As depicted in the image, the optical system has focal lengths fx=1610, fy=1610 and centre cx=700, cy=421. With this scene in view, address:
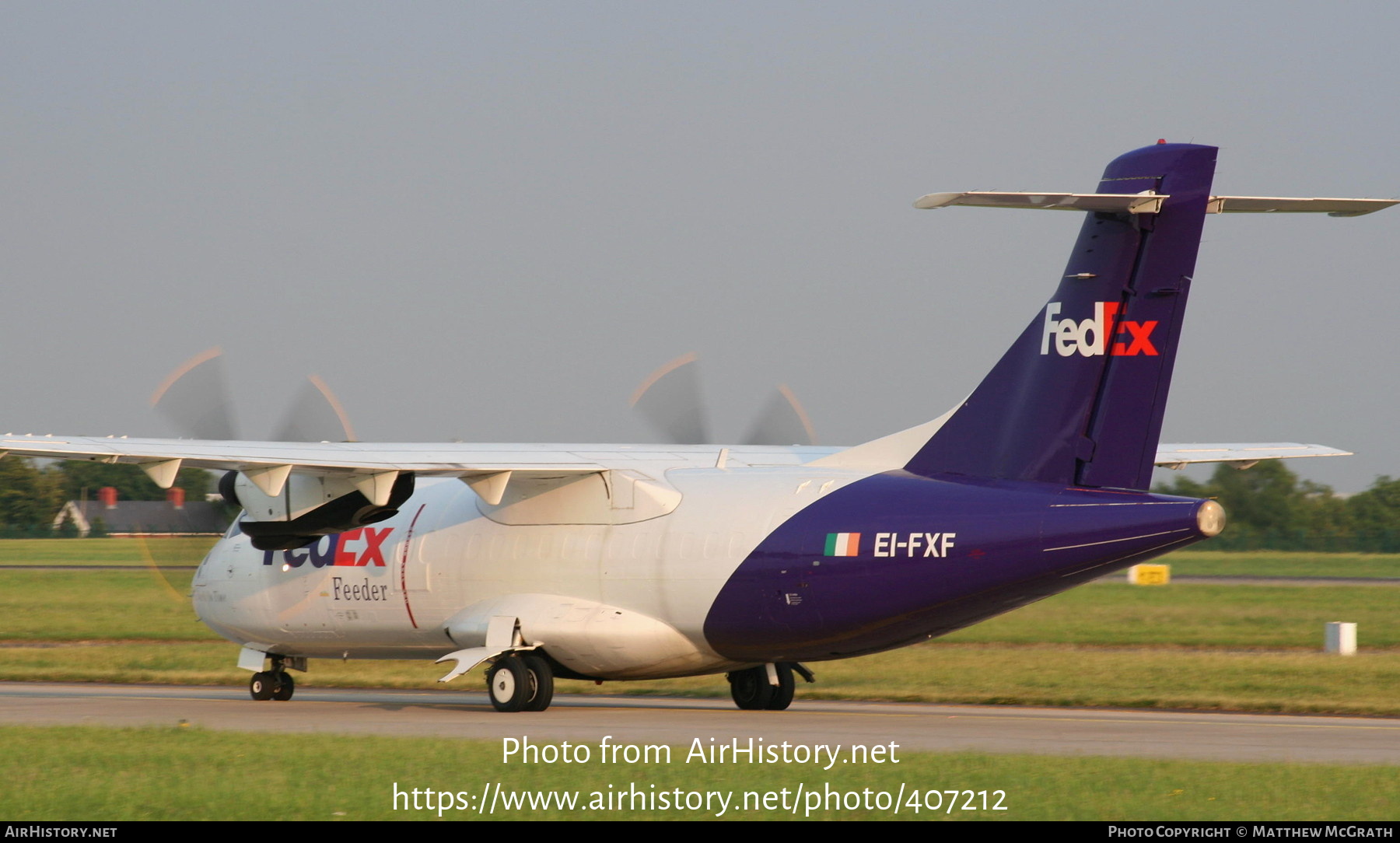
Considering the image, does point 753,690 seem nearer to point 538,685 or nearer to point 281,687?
point 538,685

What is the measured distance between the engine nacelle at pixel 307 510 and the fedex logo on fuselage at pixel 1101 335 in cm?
788

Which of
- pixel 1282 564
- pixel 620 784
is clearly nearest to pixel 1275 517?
pixel 1282 564

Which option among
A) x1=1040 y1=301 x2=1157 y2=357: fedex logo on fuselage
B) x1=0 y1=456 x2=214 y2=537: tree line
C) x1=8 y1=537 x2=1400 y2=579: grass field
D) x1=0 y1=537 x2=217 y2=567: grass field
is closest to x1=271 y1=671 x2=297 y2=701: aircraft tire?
x1=1040 y1=301 x2=1157 y2=357: fedex logo on fuselage

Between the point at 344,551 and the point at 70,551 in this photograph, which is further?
the point at 70,551

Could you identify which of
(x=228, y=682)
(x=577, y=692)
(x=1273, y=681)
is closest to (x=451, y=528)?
(x=577, y=692)

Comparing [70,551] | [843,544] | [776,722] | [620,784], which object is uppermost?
[843,544]

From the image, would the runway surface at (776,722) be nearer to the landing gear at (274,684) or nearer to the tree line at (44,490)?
the landing gear at (274,684)

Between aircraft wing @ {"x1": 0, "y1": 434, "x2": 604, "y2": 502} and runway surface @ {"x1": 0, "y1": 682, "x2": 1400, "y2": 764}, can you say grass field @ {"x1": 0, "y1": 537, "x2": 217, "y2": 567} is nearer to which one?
runway surface @ {"x1": 0, "y1": 682, "x2": 1400, "y2": 764}

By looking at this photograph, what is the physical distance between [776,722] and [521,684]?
10.7 feet

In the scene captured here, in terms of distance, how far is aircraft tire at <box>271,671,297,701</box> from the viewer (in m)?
22.5

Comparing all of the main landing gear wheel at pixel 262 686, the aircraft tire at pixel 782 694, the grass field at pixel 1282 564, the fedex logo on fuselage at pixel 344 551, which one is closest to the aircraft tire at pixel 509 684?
the fedex logo on fuselage at pixel 344 551

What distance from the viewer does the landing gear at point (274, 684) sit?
22547mm

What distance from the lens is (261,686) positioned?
22609mm

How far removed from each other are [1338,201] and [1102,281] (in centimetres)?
235
